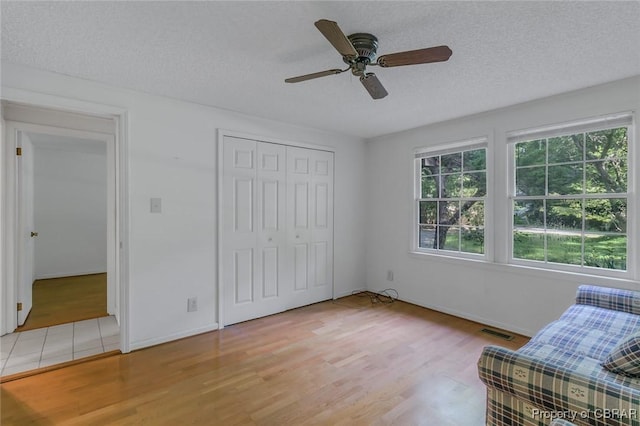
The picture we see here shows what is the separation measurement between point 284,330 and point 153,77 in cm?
264

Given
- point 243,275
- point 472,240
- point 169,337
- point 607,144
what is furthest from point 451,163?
point 169,337

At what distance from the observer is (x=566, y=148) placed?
2941mm

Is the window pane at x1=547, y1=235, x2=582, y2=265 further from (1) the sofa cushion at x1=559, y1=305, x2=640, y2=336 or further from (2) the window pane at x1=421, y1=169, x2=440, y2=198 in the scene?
(2) the window pane at x1=421, y1=169, x2=440, y2=198

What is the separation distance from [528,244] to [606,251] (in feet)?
1.95

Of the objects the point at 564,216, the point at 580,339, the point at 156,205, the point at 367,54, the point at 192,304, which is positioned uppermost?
the point at 367,54

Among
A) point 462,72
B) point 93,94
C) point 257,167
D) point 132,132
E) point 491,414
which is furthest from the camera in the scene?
point 257,167

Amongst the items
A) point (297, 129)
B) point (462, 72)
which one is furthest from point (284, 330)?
point (462, 72)

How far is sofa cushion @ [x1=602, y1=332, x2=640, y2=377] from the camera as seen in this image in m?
1.42

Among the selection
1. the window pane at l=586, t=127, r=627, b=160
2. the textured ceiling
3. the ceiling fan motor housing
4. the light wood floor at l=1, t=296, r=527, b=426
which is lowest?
the light wood floor at l=1, t=296, r=527, b=426

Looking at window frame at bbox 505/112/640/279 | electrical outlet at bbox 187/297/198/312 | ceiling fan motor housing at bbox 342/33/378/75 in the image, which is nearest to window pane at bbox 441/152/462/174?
window frame at bbox 505/112/640/279

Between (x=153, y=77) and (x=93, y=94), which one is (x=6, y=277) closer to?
(x=93, y=94)

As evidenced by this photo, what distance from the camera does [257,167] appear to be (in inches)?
141

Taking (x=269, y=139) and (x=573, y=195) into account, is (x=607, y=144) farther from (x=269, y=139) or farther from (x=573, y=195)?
(x=269, y=139)

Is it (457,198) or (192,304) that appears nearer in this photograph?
(192,304)
